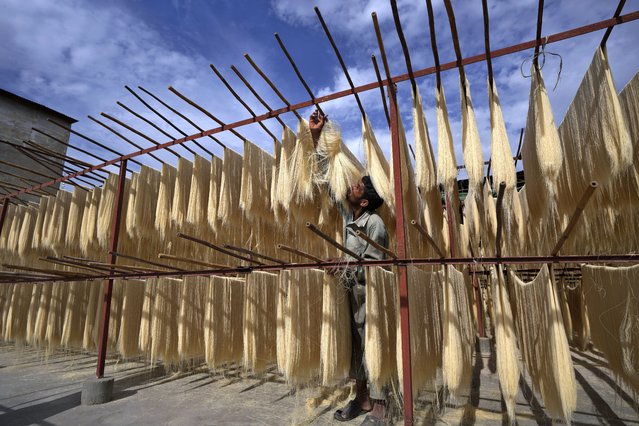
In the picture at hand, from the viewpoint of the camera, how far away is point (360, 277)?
2754 millimetres

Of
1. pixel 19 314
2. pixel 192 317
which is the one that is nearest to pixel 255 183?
pixel 192 317

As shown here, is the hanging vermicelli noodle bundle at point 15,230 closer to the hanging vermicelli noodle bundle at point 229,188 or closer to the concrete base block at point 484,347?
the hanging vermicelli noodle bundle at point 229,188

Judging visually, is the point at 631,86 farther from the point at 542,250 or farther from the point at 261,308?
the point at 261,308

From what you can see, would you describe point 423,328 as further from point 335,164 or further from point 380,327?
point 335,164

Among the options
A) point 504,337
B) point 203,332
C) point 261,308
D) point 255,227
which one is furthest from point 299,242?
point 504,337

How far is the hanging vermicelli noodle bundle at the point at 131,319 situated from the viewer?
3709 millimetres

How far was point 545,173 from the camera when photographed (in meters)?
1.89

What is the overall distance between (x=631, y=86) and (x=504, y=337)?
1.61 metres

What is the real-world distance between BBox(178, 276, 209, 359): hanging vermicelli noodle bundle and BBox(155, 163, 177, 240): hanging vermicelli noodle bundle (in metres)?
0.90

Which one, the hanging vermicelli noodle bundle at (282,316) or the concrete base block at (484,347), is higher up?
the hanging vermicelli noodle bundle at (282,316)

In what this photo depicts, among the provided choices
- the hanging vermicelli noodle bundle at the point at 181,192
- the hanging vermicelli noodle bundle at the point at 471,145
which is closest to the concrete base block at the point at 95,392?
the hanging vermicelli noodle bundle at the point at 181,192

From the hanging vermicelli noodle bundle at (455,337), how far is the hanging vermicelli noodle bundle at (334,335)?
75 cm

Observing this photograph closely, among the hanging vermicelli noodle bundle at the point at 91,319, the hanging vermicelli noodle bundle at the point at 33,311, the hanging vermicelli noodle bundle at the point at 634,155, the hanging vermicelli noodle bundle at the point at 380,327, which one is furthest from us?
the hanging vermicelli noodle bundle at the point at 33,311

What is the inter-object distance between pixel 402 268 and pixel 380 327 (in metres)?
0.53
